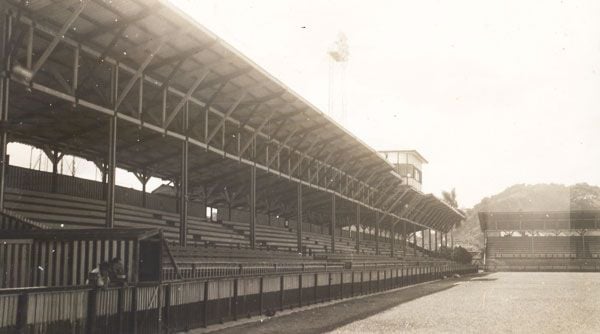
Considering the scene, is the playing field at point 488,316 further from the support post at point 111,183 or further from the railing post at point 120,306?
the support post at point 111,183

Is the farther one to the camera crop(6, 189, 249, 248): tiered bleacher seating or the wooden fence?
crop(6, 189, 249, 248): tiered bleacher seating

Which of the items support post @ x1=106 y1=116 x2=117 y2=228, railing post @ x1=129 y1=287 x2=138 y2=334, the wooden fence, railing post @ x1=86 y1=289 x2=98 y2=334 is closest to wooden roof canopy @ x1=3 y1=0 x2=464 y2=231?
support post @ x1=106 y1=116 x2=117 y2=228

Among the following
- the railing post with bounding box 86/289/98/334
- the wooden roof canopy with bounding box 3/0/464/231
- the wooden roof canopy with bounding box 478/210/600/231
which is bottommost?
the railing post with bounding box 86/289/98/334

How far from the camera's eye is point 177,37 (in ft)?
58.5

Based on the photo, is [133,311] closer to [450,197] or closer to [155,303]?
[155,303]

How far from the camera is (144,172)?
3180cm

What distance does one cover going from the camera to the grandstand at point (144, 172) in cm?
1220

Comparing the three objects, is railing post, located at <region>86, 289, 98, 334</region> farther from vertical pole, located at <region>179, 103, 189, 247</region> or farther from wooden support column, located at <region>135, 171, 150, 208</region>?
wooden support column, located at <region>135, 171, 150, 208</region>

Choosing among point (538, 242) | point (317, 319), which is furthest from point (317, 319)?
point (538, 242)

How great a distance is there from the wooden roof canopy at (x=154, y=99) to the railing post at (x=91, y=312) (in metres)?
6.07

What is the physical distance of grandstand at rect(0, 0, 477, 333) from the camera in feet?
40.0

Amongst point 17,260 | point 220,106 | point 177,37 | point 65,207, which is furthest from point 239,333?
point 220,106

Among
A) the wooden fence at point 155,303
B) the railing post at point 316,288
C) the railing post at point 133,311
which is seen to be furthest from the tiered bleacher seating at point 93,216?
the railing post at point 133,311

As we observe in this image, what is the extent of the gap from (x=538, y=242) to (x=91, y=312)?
256 ft
